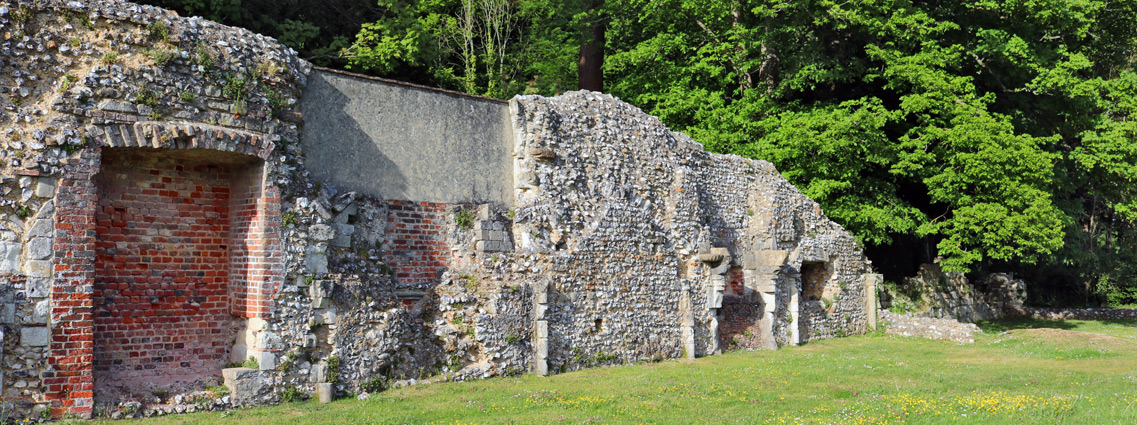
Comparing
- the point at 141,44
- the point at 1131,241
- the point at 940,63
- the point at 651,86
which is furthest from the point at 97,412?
the point at 1131,241

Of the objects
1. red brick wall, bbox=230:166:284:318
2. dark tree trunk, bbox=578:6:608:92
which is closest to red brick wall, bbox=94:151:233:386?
red brick wall, bbox=230:166:284:318

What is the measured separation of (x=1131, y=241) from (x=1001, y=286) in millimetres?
12154

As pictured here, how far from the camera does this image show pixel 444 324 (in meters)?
13.4

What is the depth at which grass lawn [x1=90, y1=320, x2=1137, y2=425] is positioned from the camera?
33.8 ft

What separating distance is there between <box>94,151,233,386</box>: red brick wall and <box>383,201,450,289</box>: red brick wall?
2389 millimetres

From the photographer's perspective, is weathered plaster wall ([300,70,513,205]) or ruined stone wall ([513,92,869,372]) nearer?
weathered plaster wall ([300,70,513,205])

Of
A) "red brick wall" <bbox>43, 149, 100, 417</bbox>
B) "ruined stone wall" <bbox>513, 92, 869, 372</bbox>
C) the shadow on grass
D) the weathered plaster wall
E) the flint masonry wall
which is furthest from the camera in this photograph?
the shadow on grass

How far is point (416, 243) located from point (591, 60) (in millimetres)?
14422

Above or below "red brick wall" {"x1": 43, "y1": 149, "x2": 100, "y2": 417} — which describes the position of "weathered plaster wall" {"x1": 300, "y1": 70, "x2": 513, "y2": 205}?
above

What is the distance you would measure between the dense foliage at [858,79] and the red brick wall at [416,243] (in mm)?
9428

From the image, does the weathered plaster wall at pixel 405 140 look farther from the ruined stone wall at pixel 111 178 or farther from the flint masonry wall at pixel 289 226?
the ruined stone wall at pixel 111 178

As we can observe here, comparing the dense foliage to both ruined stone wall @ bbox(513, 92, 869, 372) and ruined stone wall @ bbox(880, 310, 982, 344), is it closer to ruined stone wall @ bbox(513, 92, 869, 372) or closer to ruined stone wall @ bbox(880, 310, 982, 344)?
ruined stone wall @ bbox(880, 310, 982, 344)

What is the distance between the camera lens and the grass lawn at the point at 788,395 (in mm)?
10297

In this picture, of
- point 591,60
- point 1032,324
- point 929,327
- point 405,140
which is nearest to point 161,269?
point 405,140
